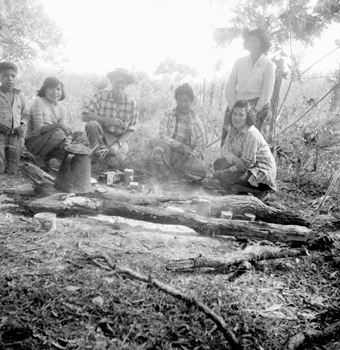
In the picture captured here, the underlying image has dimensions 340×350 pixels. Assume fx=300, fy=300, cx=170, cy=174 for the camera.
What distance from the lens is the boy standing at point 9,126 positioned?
427 cm

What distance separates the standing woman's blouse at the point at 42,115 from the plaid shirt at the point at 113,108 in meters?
0.51

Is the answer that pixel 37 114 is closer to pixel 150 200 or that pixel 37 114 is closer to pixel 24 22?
pixel 150 200

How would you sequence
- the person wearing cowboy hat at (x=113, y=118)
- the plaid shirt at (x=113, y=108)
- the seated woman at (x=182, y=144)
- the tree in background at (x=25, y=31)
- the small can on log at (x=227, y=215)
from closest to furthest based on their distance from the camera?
the small can on log at (x=227, y=215) < the seated woman at (x=182, y=144) < the person wearing cowboy hat at (x=113, y=118) < the plaid shirt at (x=113, y=108) < the tree in background at (x=25, y=31)

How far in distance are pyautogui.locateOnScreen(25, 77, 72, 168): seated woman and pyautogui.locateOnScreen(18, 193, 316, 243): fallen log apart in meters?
1.75

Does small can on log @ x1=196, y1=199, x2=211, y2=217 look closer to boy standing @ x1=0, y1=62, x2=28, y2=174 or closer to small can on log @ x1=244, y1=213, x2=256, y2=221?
small can on log @ x1=244, y1=213, x2=256, y2=221

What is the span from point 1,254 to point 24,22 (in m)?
6.75

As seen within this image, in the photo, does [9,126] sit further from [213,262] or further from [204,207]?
[213,262]

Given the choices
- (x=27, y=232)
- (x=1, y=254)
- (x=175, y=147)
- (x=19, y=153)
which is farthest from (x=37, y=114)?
(x=1, y=254)

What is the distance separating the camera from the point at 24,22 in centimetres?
707

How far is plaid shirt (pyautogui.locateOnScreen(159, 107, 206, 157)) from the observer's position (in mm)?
4750

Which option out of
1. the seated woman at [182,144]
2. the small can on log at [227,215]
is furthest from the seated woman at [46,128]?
the small can on log at [227,215]

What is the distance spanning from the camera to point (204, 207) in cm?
316

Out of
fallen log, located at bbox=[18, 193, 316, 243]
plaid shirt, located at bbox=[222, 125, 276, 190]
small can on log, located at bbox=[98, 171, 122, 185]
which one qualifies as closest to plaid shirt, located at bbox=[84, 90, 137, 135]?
small can on log, located at bbox=[98, 171, 122, 185]

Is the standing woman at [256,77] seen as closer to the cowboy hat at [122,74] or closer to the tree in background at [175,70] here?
the cowboy hat at [122,74]
